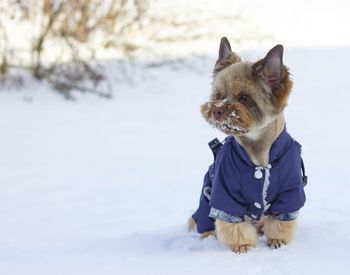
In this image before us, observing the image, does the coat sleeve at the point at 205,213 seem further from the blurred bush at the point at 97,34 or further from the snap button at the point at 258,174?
the blurred bush at the point at 97,34

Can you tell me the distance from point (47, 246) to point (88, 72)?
181 inches

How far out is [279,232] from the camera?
3848 mm

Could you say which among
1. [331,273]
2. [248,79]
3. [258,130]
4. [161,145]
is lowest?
[161,145]

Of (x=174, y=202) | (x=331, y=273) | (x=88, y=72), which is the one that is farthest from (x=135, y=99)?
(x=331, y=273)

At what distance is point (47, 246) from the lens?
172 inches

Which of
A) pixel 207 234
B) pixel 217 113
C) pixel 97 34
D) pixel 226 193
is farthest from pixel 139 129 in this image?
pixel 217 113

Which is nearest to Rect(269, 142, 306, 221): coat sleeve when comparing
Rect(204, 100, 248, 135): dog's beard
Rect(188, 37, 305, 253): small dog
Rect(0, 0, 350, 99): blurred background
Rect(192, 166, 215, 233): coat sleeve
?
Rect(188, 37, 305, 253): small dog

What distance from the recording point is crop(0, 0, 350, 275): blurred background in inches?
156

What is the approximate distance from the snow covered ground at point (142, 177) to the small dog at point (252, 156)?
0.55 ft

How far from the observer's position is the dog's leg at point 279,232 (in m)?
3.85

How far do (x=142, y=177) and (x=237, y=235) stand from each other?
2.44 m

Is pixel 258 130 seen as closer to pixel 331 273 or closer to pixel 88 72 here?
pixel 331 273

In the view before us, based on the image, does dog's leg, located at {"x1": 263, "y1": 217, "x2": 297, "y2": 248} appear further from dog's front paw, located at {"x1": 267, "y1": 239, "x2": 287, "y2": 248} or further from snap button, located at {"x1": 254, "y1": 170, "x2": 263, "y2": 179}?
snap button, located at {"x1": 254, "y1": 170, "x2": 263, "y2": 179}

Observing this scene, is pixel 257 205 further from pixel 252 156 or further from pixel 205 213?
pixel 205 213
